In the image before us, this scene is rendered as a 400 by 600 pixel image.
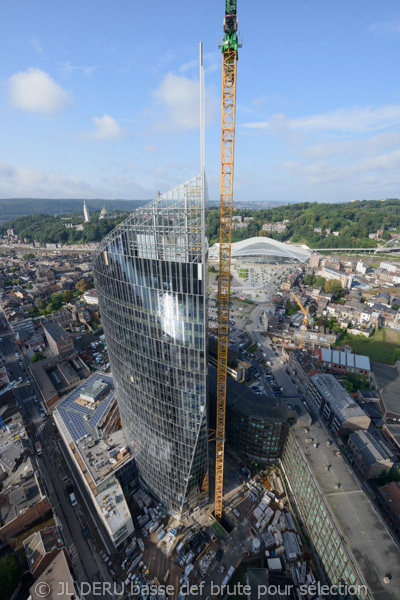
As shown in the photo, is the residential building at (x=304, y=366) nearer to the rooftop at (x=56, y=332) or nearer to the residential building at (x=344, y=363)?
the residential building at (x=344, y=363)

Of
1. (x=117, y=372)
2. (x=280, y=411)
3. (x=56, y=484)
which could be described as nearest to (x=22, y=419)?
(x=56, y=484)

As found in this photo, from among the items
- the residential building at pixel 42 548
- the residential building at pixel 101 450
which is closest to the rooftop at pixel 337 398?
the residential building at pixel 101 450

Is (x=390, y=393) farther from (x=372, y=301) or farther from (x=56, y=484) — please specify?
(x=56, y=484)

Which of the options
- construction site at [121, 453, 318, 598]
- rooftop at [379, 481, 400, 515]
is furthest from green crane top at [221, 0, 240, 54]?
rooftop at [379, 481, 400, 515]

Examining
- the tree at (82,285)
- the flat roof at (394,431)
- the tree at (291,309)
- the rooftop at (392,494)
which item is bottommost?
the rooftop at (392,494)

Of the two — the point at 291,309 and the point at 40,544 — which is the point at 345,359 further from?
the point at 40,544

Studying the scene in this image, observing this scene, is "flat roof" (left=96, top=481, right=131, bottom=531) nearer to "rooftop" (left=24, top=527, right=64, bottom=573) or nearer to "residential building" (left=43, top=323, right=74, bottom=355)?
"rooftop" (left=24, top=527, right=64, bottom=573)

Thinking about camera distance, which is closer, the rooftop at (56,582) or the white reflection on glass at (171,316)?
the white reflection on glass at (171,316)
